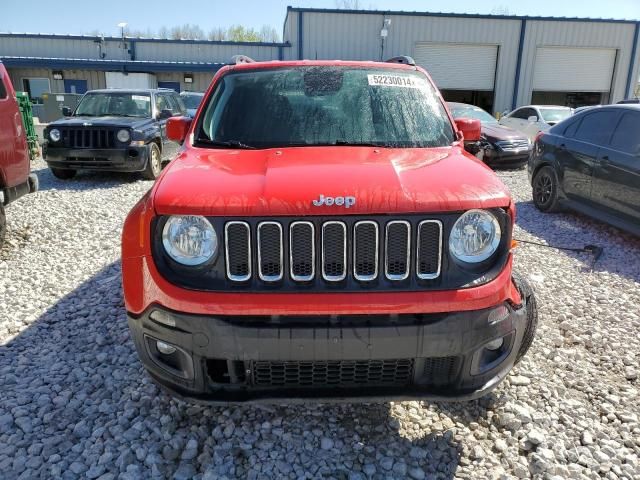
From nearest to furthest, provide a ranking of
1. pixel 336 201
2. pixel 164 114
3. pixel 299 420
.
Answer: pixel 336 201 < pixel 299 420 < pixel 164 114

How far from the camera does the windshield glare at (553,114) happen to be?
49.9 feet

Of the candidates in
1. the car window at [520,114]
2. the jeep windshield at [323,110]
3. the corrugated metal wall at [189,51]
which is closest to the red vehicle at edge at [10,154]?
the jeep windshield at [323,110]

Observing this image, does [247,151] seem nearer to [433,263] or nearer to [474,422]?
[433,263]

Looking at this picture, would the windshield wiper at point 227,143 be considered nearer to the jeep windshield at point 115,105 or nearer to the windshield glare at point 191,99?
the jeep windshield at point 115,105

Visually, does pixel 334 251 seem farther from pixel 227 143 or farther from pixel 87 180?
pixel 87 180

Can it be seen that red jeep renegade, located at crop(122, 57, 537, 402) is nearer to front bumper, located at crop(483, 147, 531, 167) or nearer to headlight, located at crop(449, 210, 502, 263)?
headlight, located at crop(449, 210, 502, 263)

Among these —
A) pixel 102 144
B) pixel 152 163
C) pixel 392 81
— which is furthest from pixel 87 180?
pixel 392 81

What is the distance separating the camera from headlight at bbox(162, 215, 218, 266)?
213 cm

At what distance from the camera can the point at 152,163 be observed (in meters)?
9.55

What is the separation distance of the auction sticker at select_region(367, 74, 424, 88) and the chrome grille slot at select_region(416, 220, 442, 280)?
1.67 meters

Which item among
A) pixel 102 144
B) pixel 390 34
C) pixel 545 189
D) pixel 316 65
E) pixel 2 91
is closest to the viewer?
pixel 316 65

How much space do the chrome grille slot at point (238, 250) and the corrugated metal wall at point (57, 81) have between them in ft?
94.8

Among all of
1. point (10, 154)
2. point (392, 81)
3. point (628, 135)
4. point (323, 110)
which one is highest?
point (392, 81)

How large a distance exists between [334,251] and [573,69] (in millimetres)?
30818
